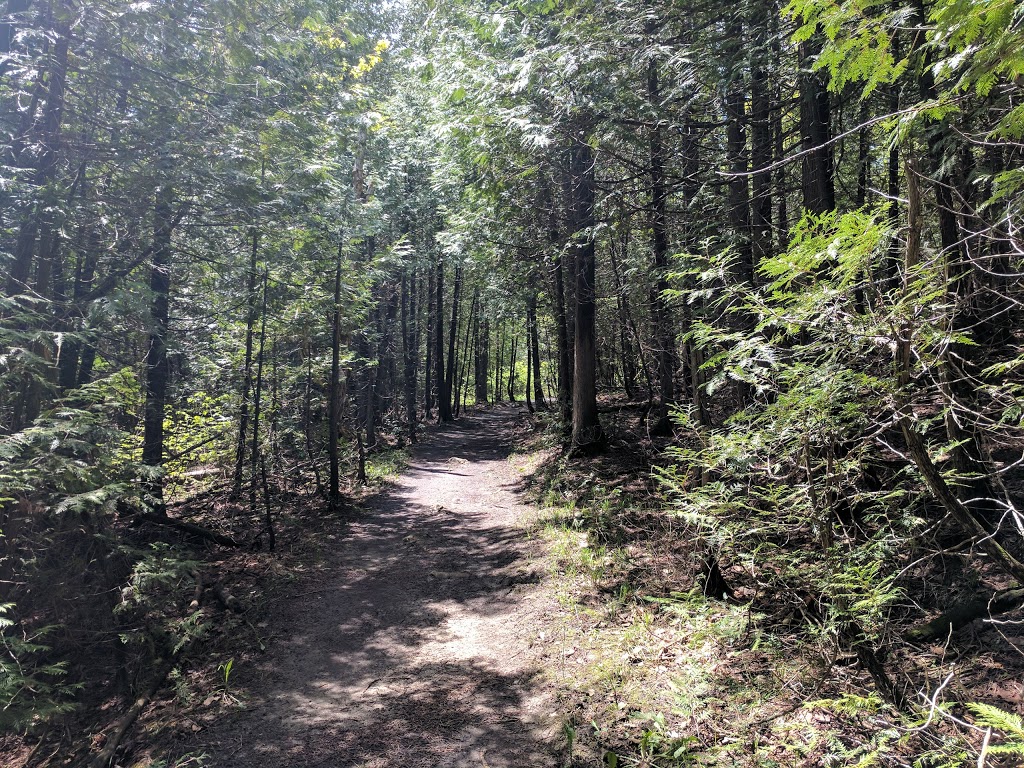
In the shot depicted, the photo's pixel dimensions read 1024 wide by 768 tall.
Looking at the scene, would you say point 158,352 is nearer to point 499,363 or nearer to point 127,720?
point 127,720

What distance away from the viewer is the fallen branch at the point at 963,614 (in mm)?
3977

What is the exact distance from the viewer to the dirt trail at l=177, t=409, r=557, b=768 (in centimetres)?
439

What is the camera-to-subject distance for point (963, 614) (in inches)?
161

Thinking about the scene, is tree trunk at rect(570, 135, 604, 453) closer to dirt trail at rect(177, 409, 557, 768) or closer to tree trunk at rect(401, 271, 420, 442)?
dirt trail at rect(177, 409, 557, 768)

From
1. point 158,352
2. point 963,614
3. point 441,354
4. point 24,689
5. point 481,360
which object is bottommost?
point 24,689

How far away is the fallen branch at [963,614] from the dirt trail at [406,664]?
3044mm

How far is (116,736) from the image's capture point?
4934 millimetres

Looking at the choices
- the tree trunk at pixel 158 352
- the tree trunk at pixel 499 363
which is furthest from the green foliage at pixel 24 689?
the tree trunk at pixel 499 363

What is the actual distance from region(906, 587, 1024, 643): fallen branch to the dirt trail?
3044 mm

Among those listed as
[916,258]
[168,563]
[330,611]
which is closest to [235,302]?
[168,563]

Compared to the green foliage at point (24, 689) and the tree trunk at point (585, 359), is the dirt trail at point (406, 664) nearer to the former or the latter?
the green foliage at point (24, 689)

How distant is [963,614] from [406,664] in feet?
16.7

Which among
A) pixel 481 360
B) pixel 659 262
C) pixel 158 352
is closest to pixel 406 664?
pixel 158 352

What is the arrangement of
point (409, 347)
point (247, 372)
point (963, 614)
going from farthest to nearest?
point (409, 347), point (247, 372), point (963, 614)
